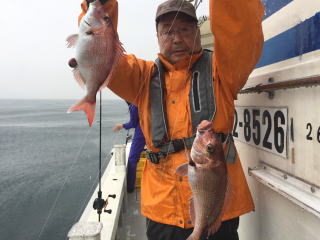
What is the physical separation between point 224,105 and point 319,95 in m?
0.62

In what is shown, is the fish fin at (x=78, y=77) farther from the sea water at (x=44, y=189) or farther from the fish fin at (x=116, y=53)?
the sea water at (x=44, y=189)

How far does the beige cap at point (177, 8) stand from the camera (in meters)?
1.99

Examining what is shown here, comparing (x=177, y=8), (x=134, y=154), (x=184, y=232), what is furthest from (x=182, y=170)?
(x=134, y=154)

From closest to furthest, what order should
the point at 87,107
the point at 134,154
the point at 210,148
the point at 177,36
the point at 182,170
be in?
the point at 87,107, the point at 210,148, the point at 182,170, the point at 177,36, the point at 134,154

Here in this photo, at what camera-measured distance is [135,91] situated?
2143 millimetres

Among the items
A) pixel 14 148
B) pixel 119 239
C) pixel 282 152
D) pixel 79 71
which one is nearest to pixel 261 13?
pixel 282 152

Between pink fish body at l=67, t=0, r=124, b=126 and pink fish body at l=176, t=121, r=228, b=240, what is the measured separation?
0.61m

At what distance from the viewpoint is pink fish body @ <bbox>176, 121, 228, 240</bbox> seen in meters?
1.59

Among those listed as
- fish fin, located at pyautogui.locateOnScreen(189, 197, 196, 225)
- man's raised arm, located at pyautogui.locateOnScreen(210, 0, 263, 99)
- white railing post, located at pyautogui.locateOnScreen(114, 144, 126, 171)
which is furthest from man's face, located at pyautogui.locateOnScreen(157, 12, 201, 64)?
white railing post, located at pyautogui.locateOnScreen(114, 144, 126, 171)

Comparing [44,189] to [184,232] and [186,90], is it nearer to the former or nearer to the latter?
[184,232]

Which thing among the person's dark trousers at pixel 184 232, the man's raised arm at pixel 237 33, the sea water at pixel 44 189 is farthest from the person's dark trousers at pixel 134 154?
the man's raised arm at pixel 237 33

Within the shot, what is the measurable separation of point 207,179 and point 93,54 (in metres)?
0.93

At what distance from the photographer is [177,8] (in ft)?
6.57

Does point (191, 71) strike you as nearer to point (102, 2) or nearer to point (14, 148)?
point (102, 2)
